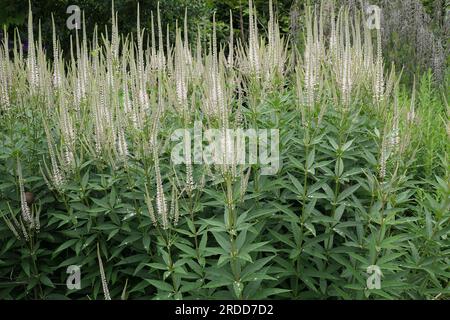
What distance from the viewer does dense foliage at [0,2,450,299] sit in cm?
308

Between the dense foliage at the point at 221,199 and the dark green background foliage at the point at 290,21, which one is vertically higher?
the dark green background foliage at the point at 290,21

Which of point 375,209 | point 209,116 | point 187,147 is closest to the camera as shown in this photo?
point 187,147

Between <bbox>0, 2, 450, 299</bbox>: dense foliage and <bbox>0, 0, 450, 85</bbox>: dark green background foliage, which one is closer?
<bbox>0, 2, 450, 299</bbox>: dense foliage

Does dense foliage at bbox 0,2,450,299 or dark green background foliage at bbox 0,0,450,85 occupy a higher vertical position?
dark green background foliage at bbox 0,0,450,85

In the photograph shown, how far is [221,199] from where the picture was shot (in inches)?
120

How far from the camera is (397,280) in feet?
10.2

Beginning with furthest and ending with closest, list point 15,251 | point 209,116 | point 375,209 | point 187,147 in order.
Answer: point 15,251, point 209,116, point 375,209, point 187,147

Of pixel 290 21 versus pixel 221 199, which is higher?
pixel 290 21

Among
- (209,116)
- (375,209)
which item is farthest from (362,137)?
(209,116)

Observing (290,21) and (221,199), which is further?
(290,21)

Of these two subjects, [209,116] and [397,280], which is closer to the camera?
[397,280]

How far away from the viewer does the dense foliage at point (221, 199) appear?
308 centimetres
